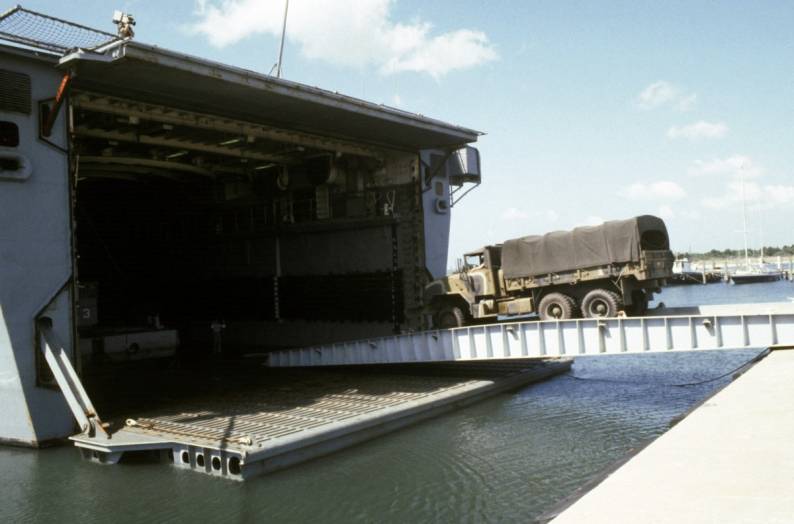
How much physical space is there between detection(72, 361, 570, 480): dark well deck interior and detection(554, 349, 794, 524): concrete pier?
21.5ft

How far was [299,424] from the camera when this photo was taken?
15.0 metres

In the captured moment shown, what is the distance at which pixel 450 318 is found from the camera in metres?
22.2

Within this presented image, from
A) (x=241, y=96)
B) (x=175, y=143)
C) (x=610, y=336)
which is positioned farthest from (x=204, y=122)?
(x=610, y=336)

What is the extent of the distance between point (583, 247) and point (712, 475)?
9917 millimetres

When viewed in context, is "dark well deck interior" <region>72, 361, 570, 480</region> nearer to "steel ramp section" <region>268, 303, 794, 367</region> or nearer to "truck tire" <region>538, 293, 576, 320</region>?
"steel ramp section" <region>268, 303, 794, 367</region>

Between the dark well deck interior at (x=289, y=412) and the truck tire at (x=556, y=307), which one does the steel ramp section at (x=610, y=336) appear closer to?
the dark well deck interior at (x=289, y=412)

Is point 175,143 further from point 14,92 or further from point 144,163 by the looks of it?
point 14,92

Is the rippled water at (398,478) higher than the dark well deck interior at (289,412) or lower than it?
lower

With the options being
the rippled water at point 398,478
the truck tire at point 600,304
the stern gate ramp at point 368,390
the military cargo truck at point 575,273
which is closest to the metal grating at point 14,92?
the stern gate ramp at point 368,390

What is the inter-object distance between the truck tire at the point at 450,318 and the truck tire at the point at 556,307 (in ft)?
10.0

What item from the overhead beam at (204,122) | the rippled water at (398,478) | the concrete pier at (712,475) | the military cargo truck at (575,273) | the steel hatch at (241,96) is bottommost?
the rippled water at (398,478)

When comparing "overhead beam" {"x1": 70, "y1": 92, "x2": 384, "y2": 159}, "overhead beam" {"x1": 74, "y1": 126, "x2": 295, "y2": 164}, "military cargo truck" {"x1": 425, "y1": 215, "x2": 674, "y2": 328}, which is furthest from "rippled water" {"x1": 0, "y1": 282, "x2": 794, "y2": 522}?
"overhead beam" {"x1": 74, "y1": 126, "x2": 295, "y2": 164}

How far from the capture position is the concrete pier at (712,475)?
792cm

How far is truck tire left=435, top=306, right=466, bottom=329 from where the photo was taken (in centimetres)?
2184
